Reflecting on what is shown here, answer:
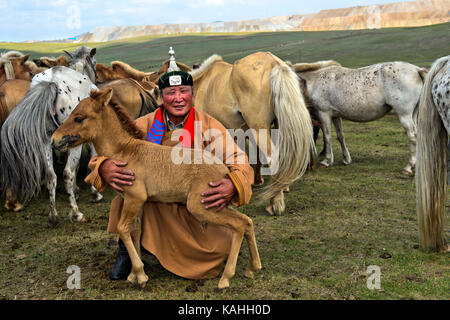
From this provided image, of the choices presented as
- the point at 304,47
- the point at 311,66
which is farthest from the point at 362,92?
the point at 304,47

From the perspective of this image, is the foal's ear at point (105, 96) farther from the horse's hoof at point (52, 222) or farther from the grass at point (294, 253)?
the horse's hoof at point (52, 222)

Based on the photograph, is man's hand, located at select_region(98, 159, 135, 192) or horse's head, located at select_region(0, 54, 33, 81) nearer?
man's hand, located at select_region(98, 159, 135, 192)

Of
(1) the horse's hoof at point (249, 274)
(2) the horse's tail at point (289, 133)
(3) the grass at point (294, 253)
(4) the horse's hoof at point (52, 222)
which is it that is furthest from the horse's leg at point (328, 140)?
(4) the horse's hoof at point (52, 222)

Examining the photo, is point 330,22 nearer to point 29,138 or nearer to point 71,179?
point 71,179

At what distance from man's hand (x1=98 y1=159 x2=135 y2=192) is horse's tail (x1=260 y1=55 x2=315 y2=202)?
2121 millimetres

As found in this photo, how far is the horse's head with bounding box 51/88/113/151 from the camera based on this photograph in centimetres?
300

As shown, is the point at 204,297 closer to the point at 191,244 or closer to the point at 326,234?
the point at 191,244

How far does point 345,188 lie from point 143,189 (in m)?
4.10

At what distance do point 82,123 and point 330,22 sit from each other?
46877mm

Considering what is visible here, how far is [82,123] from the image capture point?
3004 mm

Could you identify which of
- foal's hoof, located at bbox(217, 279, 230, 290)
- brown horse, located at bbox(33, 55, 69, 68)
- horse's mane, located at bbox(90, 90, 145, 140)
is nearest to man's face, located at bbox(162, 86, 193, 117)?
horse's mane, located at bbox(90, 90, 145, 140)

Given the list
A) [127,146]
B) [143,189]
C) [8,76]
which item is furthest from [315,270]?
[8,76]

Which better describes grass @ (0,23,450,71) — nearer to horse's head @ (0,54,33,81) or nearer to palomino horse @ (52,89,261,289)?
horse's head @ (0,54,33,81)

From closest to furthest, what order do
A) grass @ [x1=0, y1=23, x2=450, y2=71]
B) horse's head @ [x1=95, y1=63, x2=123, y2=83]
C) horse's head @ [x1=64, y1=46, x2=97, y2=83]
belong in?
horse's head @ [x1=64, y1=46, x2=97, y2=83]
horse's head @ [x1=95, y1=63, x2=123, y2=83]
grass @ [x1=0, y1=23, x2=450, y2=71]
